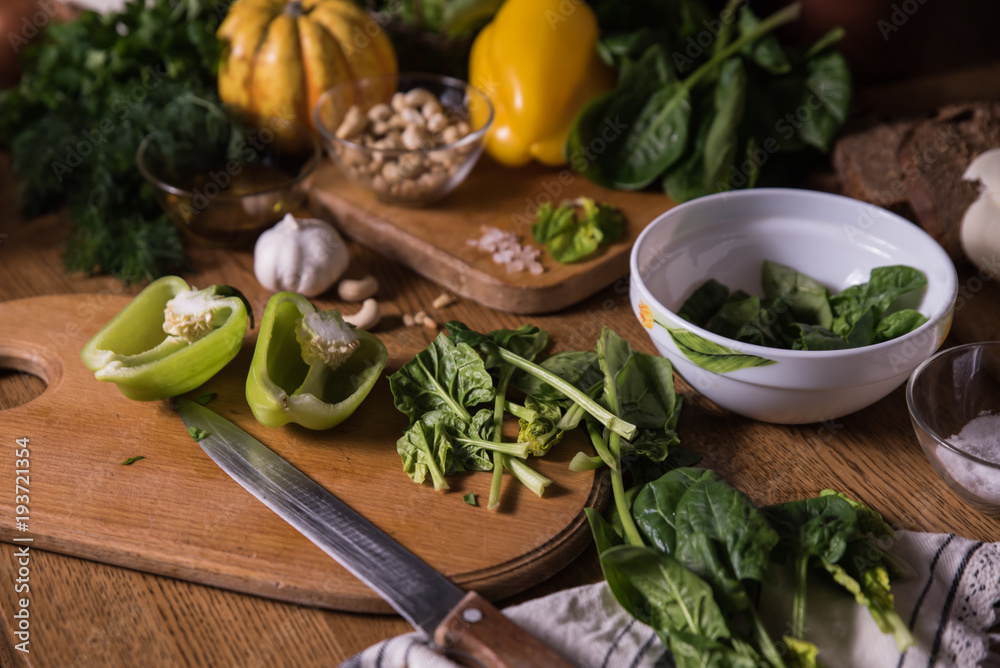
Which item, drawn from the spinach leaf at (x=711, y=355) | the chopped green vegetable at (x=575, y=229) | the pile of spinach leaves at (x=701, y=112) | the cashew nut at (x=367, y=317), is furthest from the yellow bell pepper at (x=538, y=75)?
the spinach leaf at (x=711, y=355)

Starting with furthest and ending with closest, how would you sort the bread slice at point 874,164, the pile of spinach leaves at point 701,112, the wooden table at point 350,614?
1. the pile of spinach leaves at point 701,112
2. the bread slice at point 874,164
3. the wooden table at point 350,614

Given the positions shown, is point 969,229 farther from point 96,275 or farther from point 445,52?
point 96,275

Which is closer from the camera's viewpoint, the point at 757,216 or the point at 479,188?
the point at 757,216

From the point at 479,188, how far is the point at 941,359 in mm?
958

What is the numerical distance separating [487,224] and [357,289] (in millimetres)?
302

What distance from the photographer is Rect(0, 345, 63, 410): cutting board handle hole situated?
1.26 meters

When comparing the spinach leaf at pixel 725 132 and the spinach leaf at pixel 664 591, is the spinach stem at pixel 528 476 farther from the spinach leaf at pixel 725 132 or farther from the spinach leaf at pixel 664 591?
the spinach leaf at pixel 725 132

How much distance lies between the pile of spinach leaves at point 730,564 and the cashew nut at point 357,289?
0.66 m

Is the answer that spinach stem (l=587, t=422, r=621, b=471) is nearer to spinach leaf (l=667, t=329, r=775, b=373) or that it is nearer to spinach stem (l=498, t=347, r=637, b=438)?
spinach stem (l=498, t=347, r=637, b=438)

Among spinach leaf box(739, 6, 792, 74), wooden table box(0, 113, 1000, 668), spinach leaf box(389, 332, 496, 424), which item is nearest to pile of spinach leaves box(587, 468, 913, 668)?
wooden table box(0, 113, 1000, 668)

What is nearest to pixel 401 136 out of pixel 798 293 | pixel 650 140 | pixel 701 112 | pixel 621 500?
pixel 650 140

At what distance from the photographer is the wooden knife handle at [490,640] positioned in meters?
0.81

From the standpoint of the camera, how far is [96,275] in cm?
153

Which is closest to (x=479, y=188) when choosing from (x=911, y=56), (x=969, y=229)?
(x=969, y=229)
